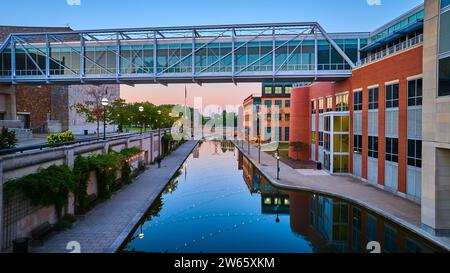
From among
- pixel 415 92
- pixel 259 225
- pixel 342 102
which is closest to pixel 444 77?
pixel 415 92

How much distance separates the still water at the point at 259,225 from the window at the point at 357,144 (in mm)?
A: 9083

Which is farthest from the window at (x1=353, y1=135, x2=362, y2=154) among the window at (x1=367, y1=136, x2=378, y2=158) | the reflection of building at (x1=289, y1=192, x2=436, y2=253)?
the reflection of building at (x1=289, y1=192, x2=436, y2=253)

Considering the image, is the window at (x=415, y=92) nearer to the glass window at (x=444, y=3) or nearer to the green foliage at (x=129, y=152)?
the glass window at (x=444, y=3)

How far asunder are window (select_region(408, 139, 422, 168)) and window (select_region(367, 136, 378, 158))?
4.91 metres

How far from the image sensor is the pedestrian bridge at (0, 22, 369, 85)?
111 feet

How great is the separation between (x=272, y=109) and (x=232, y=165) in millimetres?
38822

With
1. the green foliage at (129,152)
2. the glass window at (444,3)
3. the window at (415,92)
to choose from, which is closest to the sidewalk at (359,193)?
the window at (415,92)

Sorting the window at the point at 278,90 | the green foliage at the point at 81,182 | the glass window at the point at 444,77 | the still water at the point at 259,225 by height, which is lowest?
the still water at the point at 259,225

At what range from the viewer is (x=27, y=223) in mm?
12766

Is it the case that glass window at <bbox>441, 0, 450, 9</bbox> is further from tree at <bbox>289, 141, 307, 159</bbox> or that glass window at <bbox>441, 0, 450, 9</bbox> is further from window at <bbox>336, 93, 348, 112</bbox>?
tree at <bbox>289, 141, 307, 159</bbox>

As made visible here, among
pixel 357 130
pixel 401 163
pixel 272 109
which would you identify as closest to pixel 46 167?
pixel 401 163

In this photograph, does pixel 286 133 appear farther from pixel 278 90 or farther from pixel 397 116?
Result: pixel 397 116

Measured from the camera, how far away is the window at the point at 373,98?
26266 mm

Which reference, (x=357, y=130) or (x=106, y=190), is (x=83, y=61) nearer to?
(x=106, y=190)
